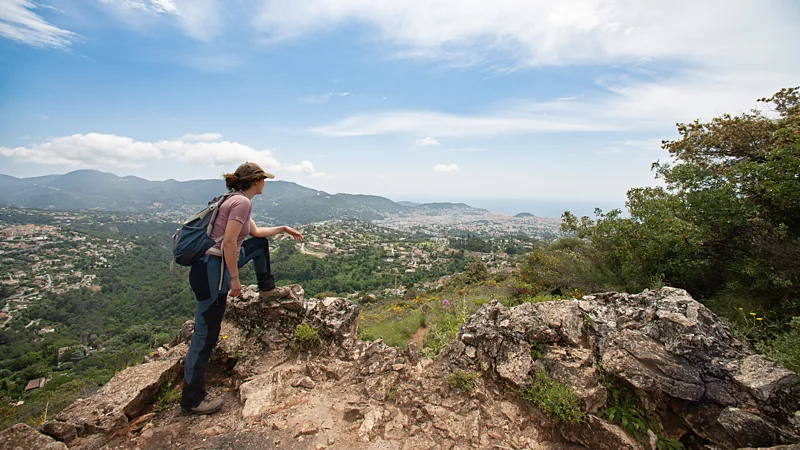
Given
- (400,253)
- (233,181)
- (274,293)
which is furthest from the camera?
(400,253)

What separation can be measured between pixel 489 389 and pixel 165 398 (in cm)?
398

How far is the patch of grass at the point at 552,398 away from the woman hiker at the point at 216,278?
3.57m

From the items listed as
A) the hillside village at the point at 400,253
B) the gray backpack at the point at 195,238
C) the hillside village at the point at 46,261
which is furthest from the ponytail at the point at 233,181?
the hillside village at the point at 46,261

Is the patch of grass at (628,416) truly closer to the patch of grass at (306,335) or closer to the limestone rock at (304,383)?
the limestone rock at (304,383)

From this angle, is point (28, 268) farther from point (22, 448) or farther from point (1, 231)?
point (22, 448)

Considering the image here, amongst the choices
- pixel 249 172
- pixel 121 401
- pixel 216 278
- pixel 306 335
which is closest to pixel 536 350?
pixel 306 335

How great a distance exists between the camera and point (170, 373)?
385cm

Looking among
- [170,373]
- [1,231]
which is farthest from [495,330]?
[1,231]

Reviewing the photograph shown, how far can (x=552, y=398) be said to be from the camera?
3.25 meters

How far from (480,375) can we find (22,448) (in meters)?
4.50

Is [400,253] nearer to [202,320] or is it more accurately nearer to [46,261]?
[202,320]

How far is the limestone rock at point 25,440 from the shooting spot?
251cm

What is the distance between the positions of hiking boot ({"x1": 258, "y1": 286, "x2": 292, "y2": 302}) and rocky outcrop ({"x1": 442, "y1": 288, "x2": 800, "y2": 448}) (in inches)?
109

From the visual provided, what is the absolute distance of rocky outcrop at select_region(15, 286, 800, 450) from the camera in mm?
2953
